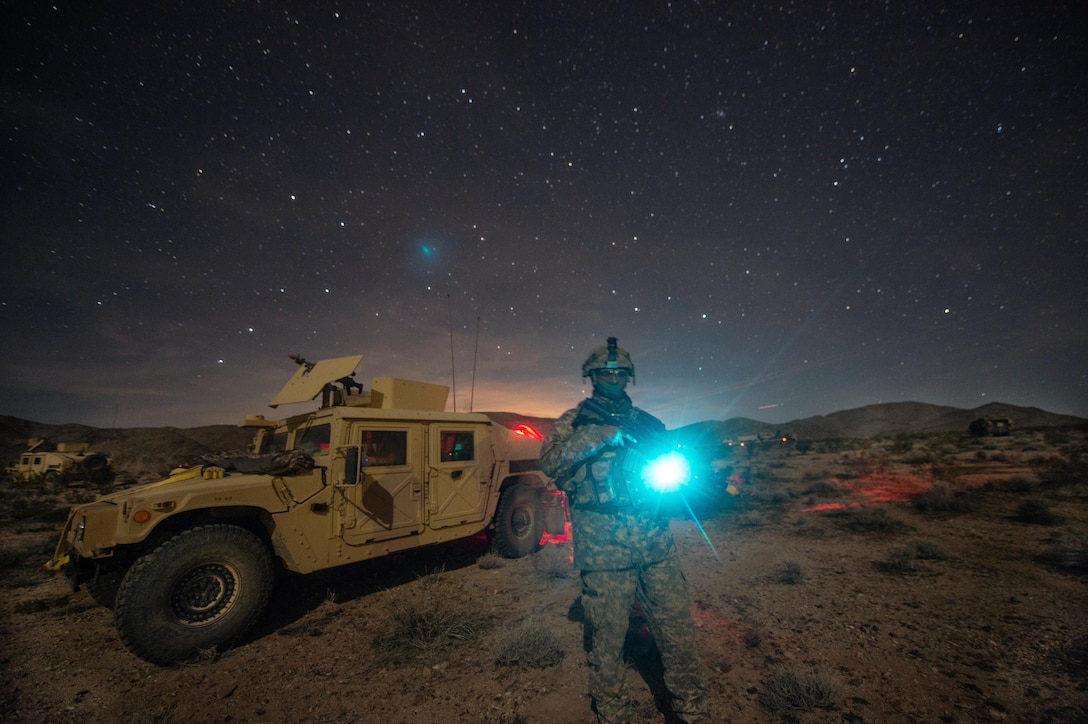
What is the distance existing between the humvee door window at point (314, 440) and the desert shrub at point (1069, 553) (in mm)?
8955

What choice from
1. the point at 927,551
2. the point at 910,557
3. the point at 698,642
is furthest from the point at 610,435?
the point at 927,551

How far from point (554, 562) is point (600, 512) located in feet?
12.0

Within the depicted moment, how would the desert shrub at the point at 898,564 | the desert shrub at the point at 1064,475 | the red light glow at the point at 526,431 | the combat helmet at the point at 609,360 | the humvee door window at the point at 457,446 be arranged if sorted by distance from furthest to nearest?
1. the desert shrub at the point at 1064,475
2. the red light glow at the point at 526,431
3. the humvee door window at the point at 457,446
4. the desert shrub at the point at 898,564
5. the combat helmet at the point at 609,360

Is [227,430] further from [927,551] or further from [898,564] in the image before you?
[927,551]

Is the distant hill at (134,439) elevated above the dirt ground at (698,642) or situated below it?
above

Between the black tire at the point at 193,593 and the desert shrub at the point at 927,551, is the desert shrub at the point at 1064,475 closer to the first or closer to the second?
the desert shrub at the point at 927,551

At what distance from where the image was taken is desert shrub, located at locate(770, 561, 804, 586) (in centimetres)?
509

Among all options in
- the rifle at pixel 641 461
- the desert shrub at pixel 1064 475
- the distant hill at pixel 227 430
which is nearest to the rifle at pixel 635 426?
the rifle at pixel 641 461

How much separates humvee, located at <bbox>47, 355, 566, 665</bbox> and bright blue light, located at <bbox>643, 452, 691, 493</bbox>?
3057 mm

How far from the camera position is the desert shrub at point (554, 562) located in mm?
5672

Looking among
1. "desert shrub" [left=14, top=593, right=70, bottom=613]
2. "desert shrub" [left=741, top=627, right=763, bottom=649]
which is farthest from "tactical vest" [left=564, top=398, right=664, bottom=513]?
"desert shrub" [left=14, top=593, right=70, bottom=613]

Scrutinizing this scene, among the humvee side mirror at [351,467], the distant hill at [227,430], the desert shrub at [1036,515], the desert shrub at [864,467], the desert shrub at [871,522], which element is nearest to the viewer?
the humvee side mirror at [351,467]

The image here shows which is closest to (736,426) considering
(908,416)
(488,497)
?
(908,416)

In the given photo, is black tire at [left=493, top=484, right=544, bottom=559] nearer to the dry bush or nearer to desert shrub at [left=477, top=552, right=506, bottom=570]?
desert shrub at [left=477, top=552, right=506, bottom=570]
